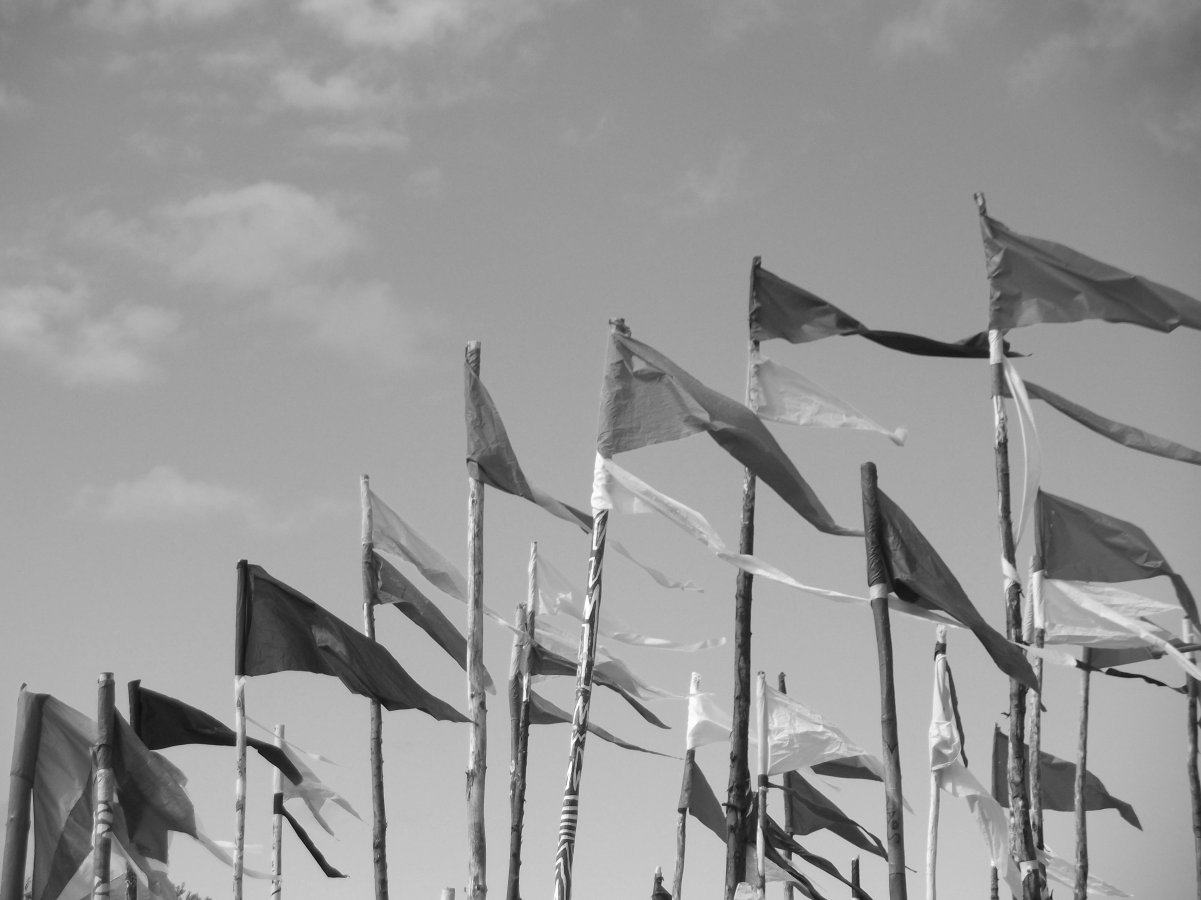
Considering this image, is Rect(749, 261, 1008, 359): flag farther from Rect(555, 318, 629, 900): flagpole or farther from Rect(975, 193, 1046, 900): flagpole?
Rect(555, 318, 629, 900): flagpole

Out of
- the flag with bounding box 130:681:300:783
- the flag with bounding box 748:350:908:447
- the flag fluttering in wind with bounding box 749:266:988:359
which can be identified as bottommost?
the flag with bounding box 130:681:300:783

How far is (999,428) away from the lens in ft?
72.6

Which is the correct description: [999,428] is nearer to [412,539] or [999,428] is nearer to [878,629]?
[878,629]

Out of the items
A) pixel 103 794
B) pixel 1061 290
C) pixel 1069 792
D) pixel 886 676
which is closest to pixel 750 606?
pixel 886 676

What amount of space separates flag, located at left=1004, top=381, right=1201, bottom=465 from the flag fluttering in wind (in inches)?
72.5

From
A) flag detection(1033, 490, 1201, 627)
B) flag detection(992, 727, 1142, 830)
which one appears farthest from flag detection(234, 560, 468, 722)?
flag detection(992, 727, 1142, 830)

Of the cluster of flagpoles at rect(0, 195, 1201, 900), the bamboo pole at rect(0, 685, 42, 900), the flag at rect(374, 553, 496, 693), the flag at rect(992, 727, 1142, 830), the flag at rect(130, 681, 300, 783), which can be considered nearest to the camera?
the bamboo pole at rect(0, 685, 42, 900)

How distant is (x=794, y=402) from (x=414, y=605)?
673 centimetres

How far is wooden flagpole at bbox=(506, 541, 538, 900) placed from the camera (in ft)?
73.4

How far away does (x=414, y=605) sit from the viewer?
79.2 feet

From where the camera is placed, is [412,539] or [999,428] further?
[412,539]

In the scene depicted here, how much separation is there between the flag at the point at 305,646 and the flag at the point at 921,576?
6327 mm

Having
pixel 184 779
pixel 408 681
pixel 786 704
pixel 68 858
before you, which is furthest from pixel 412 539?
pixel 68 858

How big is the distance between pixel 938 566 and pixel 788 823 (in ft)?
36.3
